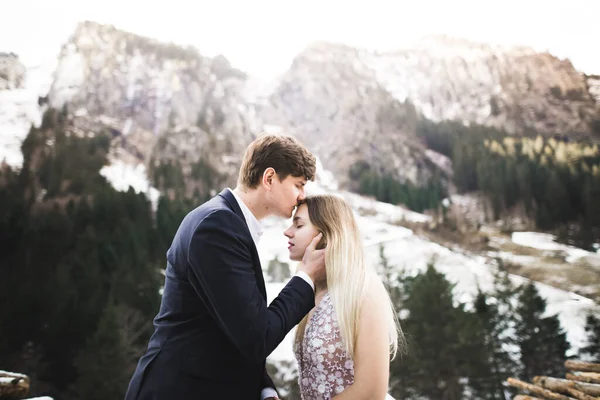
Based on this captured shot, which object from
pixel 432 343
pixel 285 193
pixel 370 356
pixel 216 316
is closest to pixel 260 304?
pixel 216 316

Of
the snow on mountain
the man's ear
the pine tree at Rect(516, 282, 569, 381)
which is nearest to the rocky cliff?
the snow on mountain

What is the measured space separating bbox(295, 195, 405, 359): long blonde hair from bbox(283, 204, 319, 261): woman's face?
0.03 m

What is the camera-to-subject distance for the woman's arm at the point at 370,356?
1781 mm

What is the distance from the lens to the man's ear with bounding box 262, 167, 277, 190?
1733 millimetres

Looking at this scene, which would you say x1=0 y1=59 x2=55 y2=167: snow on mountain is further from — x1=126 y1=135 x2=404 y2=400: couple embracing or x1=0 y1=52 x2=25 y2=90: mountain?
x1=126 y1=135 x2=404 y2=400: couple embracing

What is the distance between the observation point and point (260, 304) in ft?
4.52

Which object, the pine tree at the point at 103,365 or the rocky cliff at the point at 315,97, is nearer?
the pine tree at the point at 103,365

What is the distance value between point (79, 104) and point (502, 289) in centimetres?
977

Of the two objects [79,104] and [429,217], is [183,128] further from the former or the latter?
[429,217]

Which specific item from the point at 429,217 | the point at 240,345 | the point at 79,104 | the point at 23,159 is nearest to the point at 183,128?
the point at 79,104

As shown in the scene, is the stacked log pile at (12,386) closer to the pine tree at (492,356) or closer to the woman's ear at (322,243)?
the woman's ear at (322,243)

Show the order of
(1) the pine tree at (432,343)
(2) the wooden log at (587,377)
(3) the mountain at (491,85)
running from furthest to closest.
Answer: (3) the mountain at (491,85)
(1) the pine tree at (432,343)
(2) the wooden log at (587,377)

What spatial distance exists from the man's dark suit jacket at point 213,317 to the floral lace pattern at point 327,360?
430mm

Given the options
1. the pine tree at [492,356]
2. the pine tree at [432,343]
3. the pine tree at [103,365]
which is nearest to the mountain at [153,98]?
the pine tree at [103,365]
